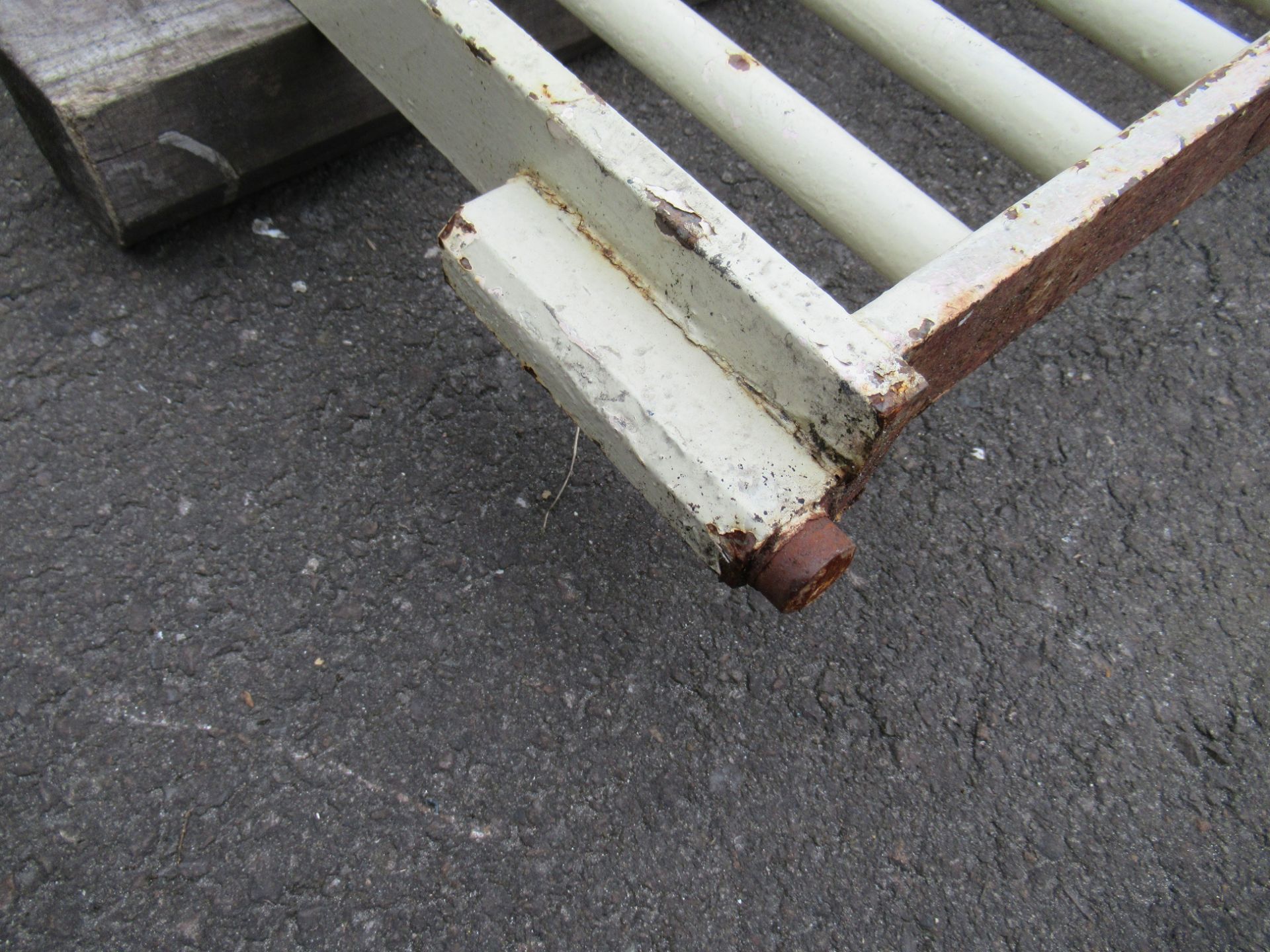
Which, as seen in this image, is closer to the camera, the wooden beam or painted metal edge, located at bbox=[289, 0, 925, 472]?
painted metal edge, located at bbox=[289, 0, 925, 472]

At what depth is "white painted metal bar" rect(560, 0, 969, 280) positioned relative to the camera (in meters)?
1.21

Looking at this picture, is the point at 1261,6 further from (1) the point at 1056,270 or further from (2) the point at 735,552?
(2) the point at 735,552

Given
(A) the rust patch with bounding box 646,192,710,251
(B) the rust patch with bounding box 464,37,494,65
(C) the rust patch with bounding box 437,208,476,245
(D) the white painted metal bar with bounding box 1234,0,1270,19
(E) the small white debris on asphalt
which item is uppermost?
(D) the white painted metal bar with bounding box 1234,0,1270,19

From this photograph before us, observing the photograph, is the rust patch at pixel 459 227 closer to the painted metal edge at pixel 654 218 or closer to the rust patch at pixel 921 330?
the painted metal edge at pixel 654 218

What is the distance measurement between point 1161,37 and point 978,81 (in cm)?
29

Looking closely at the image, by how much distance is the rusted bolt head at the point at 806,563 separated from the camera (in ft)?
3.26

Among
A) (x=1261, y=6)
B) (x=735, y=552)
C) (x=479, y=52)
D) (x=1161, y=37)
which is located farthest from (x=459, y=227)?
(x=1261, y=6)

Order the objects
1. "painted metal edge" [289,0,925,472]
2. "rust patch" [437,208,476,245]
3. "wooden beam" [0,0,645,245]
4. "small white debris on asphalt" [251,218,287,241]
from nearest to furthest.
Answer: "painted metal edge" [289,0,925,472], "rust patch" [437,208,476,245], "wooden beam" [0,0,645,245], "small white debris on asphalt" [251,218,287,241]

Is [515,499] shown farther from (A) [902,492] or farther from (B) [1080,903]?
(B) [1080,903]

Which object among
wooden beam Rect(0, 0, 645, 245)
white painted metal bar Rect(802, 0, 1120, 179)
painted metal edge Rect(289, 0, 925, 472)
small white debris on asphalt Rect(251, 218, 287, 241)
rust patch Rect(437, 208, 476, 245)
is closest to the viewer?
painted metal edge Rect(289, 0, 925, 472)

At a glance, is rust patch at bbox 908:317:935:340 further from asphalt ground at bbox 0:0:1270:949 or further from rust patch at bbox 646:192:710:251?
asphalt ground at bbox 0:0:1270:949

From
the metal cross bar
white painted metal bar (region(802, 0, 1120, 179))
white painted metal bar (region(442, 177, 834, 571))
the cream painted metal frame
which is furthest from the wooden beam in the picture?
the metal cross bar

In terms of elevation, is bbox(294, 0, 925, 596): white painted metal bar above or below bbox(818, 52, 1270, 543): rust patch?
below

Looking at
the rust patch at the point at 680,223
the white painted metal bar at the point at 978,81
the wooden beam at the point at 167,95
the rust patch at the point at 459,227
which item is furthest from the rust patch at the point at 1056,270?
the wooden beam at the point at 167,95
